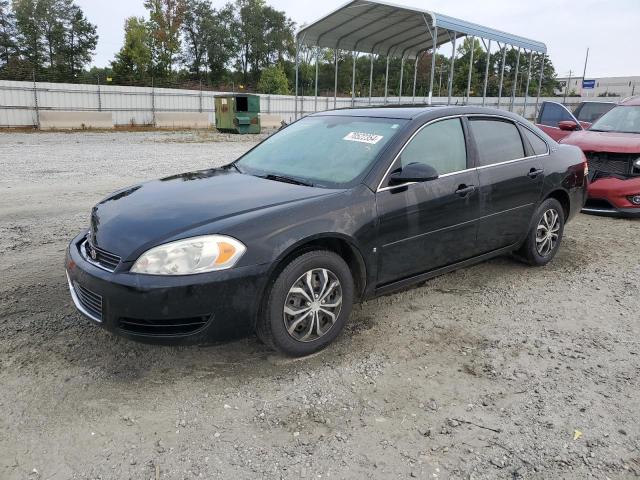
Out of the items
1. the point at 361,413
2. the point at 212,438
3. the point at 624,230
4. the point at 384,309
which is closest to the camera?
the point at 212,438

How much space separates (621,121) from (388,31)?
42.1ft

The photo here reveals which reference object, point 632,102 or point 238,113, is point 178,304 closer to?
point 632,102

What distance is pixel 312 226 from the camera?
3123 mm

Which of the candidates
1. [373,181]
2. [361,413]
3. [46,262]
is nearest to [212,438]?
[361,413]

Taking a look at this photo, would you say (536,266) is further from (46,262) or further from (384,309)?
(46,262)

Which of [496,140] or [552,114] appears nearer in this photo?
[496,140]

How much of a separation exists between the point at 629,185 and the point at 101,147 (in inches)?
580

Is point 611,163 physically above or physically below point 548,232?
above

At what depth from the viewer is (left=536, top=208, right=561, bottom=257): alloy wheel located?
4.98 m

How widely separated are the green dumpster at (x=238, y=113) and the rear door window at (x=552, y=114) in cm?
1604

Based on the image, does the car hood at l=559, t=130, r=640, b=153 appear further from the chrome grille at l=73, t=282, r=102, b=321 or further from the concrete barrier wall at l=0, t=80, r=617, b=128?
the concrete barrier wall at l=0, t=80, r=617, b=128

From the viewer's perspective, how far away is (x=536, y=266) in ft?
16.8

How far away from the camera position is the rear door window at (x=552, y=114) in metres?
12.0

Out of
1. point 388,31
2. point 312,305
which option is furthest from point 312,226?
point 388,31
